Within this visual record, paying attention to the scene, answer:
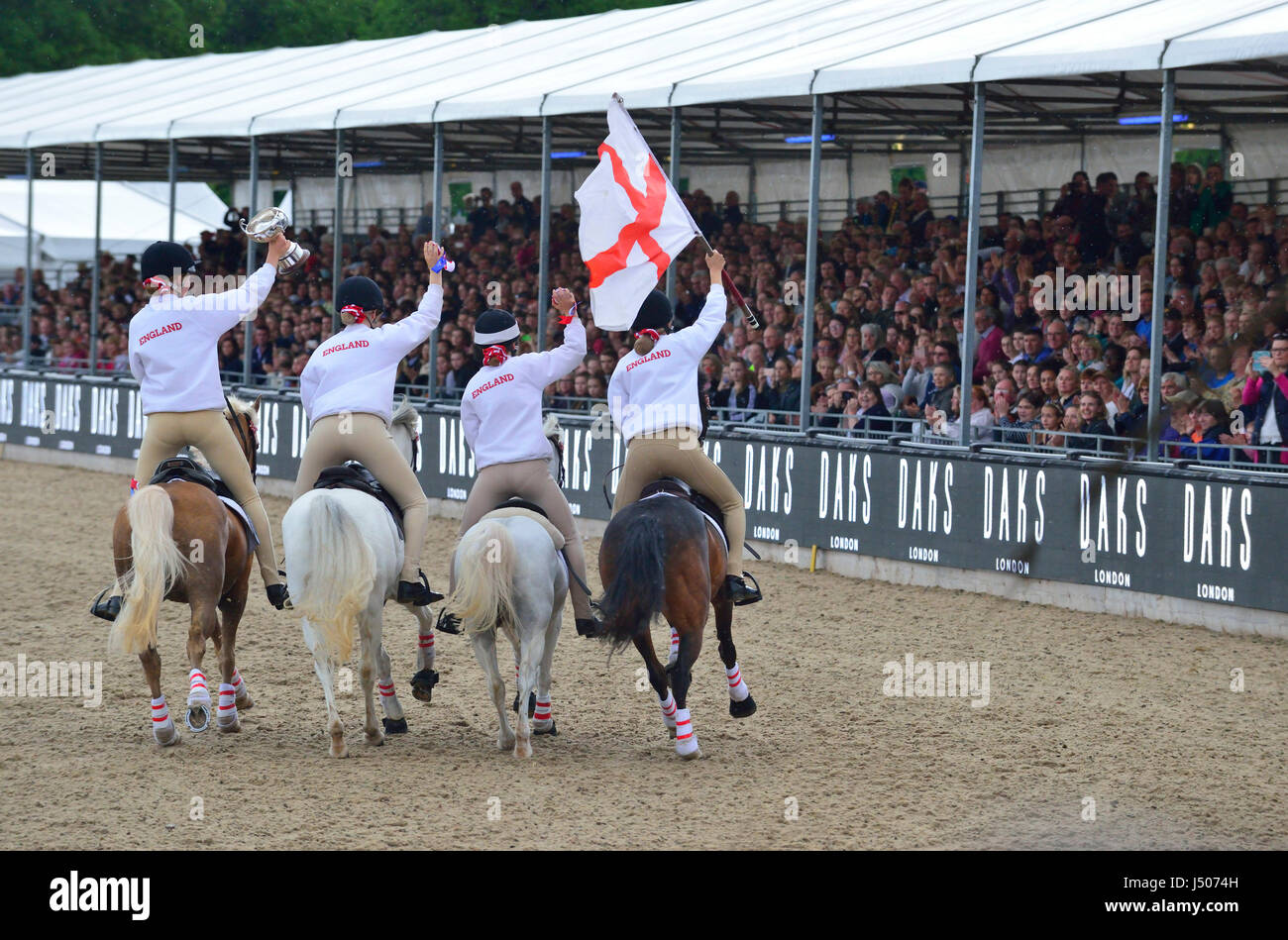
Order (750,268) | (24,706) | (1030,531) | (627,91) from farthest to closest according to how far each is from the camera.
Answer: (750,268) → (627,91) → (1030,531) → (24,706)

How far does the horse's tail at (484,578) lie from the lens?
310 inches

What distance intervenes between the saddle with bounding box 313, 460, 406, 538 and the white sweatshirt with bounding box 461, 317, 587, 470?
0.55m

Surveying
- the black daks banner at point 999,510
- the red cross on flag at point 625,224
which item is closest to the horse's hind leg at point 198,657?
the red cross on flag at point 625,224

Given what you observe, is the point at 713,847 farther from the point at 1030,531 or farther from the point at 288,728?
the point at 1030,531

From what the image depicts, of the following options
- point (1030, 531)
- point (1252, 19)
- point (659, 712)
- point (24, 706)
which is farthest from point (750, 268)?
point (24, 706)

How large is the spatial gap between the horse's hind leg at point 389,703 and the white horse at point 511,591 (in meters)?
0.74

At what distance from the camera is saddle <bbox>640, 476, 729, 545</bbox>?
8.57m

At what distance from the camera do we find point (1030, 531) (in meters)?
12.8

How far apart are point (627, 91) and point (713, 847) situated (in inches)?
417

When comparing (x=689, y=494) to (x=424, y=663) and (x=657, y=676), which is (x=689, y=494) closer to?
(x=657, y=676)

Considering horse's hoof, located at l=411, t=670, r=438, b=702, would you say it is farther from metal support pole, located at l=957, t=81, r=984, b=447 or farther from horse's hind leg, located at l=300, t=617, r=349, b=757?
metal support pole, located at l=957, t=81, r=984, b=447

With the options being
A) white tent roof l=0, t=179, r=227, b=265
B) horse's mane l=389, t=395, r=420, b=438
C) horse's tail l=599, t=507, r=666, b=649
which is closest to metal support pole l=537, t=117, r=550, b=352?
horse's mane l=389, t=395, r=420, b=438

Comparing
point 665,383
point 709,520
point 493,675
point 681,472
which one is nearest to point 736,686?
point 709,520

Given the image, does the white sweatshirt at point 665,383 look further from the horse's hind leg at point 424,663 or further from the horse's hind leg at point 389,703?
the horse's hind leg at point 389,703
